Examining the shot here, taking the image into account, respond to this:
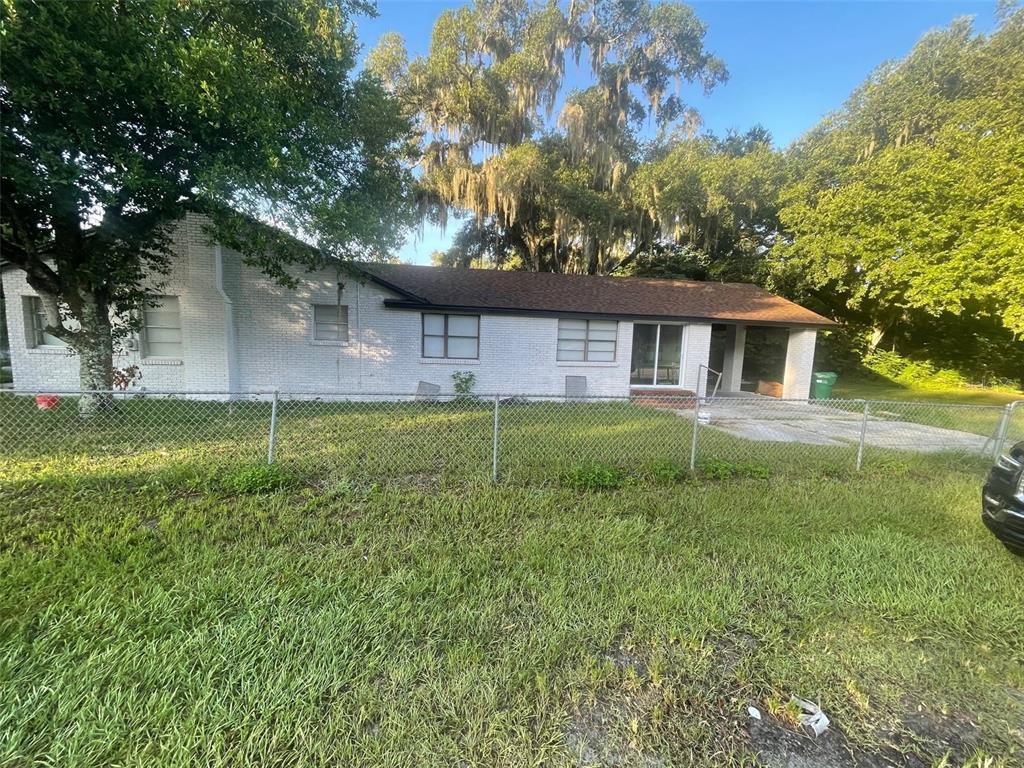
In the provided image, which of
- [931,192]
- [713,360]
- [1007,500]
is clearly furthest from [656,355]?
[1007,500]

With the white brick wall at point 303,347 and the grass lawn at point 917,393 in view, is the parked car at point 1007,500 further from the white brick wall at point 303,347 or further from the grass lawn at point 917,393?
the grass lawn at point 917,393

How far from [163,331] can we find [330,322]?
12.2 ft

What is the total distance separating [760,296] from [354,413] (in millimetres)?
13828

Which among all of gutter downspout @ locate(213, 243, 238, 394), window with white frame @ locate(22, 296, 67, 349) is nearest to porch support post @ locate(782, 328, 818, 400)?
gutter downspout @ locate(213, 243, 238, 394)

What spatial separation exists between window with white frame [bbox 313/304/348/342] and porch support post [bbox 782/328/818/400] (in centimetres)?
1313

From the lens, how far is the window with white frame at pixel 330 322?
10930 mm

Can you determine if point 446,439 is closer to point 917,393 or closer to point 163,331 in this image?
point 163,331

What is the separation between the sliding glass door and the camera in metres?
12.8

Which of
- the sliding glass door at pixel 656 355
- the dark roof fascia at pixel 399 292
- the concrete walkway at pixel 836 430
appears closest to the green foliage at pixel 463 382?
the dark roof fascia at pixel 399 292

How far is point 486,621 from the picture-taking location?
99.8 inches

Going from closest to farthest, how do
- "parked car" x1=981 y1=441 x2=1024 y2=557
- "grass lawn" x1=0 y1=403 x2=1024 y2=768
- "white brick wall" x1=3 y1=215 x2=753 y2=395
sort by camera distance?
"grass lawn" x1=0 y1=403 x2=1024 y2=768 → "parked car" x1=981 y1=441 x2=1024 y2=557 → "white brick wall" x1=3 y1=215 x2=753 y2=395

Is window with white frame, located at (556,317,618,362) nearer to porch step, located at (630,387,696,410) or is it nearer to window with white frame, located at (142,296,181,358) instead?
porch step, located at (630,387,696,410)

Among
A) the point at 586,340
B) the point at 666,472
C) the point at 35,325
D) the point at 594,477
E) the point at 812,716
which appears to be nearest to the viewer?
the point at 812,716

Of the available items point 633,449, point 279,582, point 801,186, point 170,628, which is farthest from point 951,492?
point 801,186
